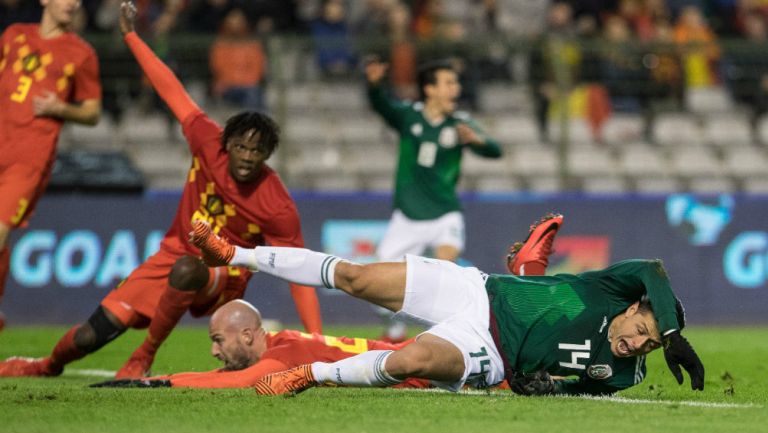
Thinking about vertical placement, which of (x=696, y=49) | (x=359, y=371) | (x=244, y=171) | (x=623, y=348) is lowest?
(x=359, y=371)

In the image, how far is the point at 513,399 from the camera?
677 cm

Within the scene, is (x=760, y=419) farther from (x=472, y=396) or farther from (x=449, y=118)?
(x=449, y=118)

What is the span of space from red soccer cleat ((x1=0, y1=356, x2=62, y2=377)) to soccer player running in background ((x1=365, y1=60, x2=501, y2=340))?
4074 mm

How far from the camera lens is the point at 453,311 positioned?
6742mm

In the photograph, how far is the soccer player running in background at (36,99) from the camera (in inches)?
352

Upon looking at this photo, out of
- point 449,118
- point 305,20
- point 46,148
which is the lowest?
point 46,148

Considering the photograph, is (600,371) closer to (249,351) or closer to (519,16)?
(249,351)

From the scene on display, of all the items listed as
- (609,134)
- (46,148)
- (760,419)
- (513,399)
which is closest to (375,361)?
(513,399)

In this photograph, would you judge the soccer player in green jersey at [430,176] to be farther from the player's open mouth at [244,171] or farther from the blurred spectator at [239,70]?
the player's open mouth at [244,171]

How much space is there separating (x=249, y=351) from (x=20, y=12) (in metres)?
8.32

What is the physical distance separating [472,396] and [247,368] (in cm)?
135

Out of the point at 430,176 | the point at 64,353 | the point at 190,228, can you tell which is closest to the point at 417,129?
the point at 430,176

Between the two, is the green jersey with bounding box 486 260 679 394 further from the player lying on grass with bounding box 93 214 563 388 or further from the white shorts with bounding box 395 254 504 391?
the player lying on grass with bounding box 93 214 563 388

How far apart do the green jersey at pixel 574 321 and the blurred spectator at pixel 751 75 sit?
1051cm
